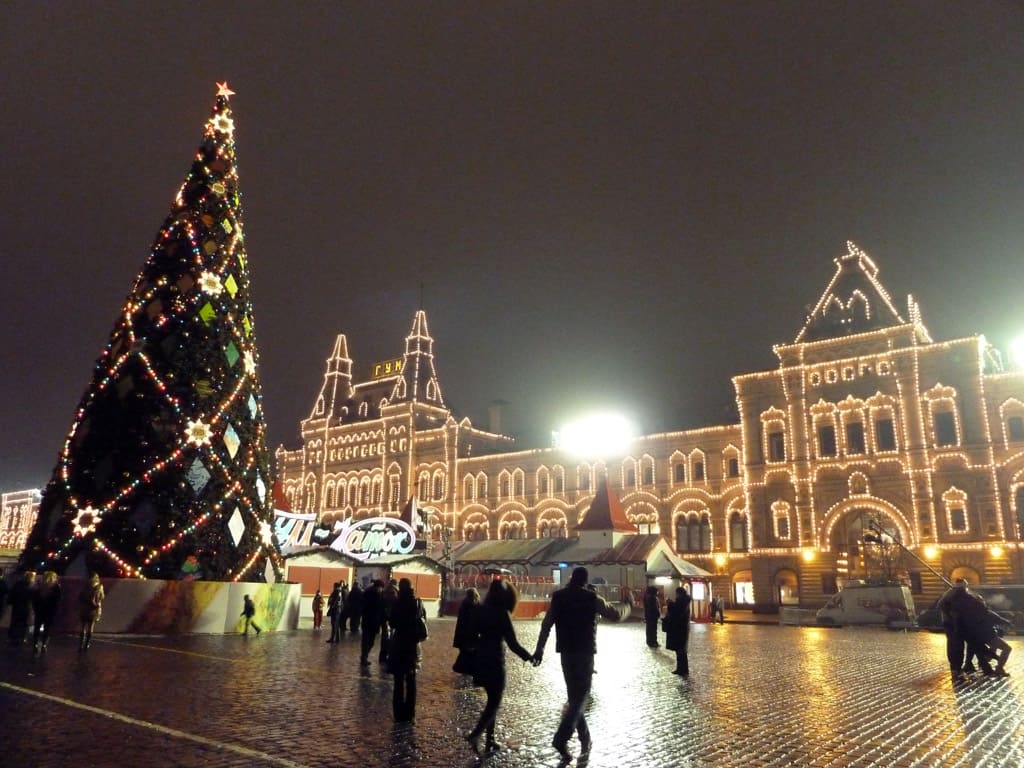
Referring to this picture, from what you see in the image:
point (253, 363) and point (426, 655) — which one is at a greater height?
point (253, 363)

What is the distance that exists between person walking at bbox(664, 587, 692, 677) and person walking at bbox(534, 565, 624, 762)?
6417mm

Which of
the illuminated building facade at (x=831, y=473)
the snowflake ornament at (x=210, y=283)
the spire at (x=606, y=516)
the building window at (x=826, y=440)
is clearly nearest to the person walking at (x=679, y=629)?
the snowflake ornament at (x=210, y=283)

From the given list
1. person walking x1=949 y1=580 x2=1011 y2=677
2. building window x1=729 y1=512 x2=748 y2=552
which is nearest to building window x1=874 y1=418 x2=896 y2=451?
building window x1=729 y1=512 x2=748 y2=552

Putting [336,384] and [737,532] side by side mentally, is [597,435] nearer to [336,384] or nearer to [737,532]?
[737,532]

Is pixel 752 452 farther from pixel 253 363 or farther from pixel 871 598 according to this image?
pixel 253 363

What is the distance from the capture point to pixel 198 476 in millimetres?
17297

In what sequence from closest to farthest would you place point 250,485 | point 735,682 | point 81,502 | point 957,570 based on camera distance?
point 735,682 → point 81,502 → point 250,485 → point 957,570

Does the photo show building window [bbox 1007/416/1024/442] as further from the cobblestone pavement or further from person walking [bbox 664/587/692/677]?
person walking [bbox 664/587/692/677]

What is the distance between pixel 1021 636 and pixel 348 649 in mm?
23674

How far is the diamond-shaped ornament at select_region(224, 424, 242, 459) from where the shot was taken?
1791cm

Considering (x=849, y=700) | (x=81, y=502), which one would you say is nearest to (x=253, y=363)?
(x=81, y=502)

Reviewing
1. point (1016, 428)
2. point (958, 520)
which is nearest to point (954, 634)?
point (958, 520)

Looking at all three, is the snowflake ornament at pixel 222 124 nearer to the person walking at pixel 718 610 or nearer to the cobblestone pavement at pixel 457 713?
the cobblestone pavement at pixel 457 713

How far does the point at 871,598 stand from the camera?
31281 mm
